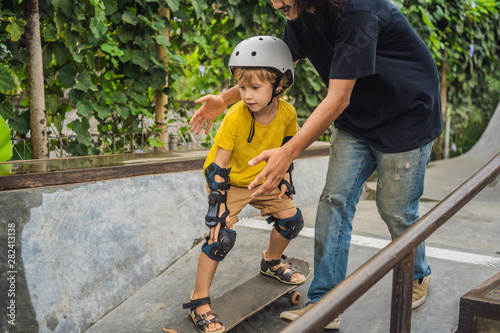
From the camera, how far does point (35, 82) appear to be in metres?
3.53

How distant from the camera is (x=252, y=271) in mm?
3051

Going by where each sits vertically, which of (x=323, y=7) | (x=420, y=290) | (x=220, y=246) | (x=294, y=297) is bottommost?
(x=294, y=297)

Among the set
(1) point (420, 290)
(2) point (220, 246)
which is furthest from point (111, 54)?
(1) point (420, 290)

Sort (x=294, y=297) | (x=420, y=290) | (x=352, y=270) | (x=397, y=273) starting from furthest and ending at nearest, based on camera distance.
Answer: (x=352, y=270)
(x=294, y=297)
(x=420, y=290)
(x=397, y=273)

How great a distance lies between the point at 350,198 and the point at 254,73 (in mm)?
798

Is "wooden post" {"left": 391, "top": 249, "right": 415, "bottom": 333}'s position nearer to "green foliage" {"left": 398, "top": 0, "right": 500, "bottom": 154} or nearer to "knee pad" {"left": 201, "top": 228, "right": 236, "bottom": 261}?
"knee pad" {"left": 201, "top": 228, "right": 236, "bottom": 261}

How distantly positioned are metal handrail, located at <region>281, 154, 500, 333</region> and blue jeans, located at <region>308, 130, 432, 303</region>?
0.40m

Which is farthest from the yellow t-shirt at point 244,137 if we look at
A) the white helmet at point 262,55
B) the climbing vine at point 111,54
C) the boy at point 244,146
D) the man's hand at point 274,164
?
the climbing vine at point 111,54

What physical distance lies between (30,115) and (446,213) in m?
3.05

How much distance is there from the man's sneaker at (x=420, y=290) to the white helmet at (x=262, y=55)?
130 cm

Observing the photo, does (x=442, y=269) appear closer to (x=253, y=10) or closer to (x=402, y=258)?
(x=402, y=258)

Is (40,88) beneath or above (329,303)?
above

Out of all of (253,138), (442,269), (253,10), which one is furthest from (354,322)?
(253,10)

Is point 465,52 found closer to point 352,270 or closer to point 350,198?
point 352,270
